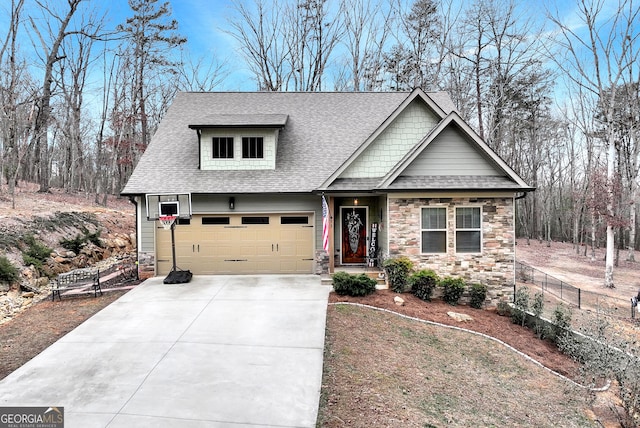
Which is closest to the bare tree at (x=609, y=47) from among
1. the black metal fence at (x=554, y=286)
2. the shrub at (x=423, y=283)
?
the black metal fence at (x=554, y=286)

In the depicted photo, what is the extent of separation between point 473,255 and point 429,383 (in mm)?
5660

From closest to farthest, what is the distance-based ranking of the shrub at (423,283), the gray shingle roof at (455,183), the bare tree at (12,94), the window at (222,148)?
the shrub at (423,283) < the gray shingle roof at (455,183) < the window at (222,148) < the bare tree at (12,94)

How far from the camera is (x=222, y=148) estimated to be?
1296 centimetres

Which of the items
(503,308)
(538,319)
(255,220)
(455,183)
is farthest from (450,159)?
(255,220)

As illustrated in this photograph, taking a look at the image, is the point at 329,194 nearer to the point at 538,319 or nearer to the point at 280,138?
Answer: the point at 280,138

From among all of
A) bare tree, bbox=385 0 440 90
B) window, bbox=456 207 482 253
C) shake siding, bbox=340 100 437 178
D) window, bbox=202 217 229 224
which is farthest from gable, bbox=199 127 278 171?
bare tree, bbox=385 0 440 90

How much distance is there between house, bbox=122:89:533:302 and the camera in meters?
10.4

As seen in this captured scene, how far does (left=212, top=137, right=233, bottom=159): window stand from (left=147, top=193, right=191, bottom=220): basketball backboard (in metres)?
2.30

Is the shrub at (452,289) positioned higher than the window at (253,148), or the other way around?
the window at (253,148)

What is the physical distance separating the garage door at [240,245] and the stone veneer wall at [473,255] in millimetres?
3307

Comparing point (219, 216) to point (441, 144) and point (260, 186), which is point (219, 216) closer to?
point (260, 186)

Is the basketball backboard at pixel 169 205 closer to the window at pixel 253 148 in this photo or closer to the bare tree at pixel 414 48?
the window at pixel 253 148

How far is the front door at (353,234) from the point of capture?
12.5 metres

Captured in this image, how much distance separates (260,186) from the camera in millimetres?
12094
